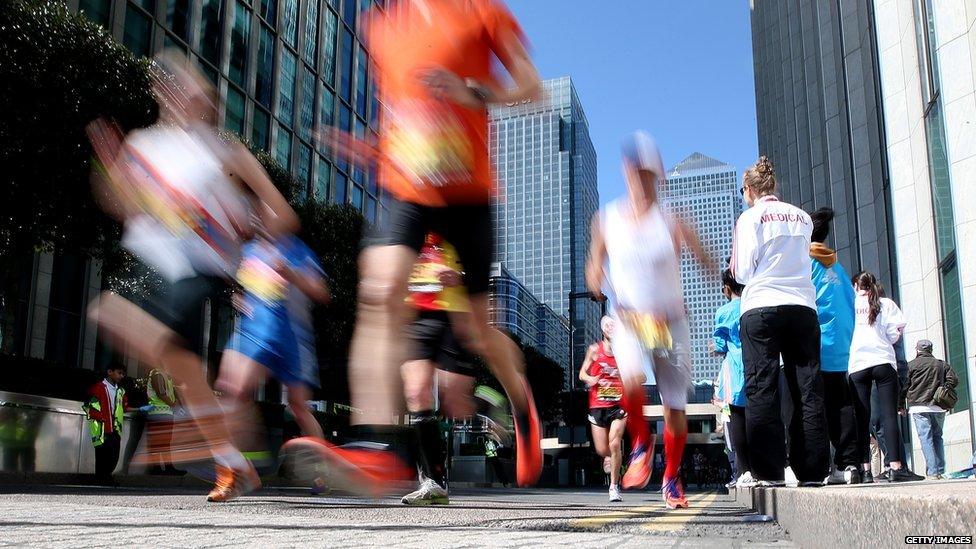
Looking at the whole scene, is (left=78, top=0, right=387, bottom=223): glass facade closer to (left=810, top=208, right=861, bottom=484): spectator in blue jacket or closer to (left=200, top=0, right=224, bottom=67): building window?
(left=200, top=0, right=224, bottom=67): building window

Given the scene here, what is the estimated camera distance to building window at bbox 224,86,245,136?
33094 millimetres

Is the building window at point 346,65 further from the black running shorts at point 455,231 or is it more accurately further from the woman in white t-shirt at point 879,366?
the black running shorts at point 455,231

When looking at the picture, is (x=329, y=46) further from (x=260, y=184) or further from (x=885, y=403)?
(x=260, y=184)

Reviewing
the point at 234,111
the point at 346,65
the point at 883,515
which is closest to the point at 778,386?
the point at 883,515

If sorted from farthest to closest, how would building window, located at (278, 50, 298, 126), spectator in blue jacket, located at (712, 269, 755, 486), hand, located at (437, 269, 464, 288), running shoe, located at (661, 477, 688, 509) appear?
building window, located at (278, 50, 298, 126)
spectator in blue jacket, located at (712, 269, 755, 486)
running shoe, located at (661, 477, 688, 509)
hand, located at (437, 269, 464, 288)

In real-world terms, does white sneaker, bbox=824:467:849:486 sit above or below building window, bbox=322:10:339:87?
below

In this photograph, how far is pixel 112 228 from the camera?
19.8m

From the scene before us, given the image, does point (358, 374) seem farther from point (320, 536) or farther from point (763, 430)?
point (763, 430)

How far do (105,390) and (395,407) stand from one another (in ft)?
30.6

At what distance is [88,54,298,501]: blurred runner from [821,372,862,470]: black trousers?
3.77 meters

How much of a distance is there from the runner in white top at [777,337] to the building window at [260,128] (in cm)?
3223

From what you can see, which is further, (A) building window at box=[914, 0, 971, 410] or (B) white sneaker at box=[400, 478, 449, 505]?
(A) building window at box=[914, 0, 971, 410]

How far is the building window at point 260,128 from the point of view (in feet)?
115
